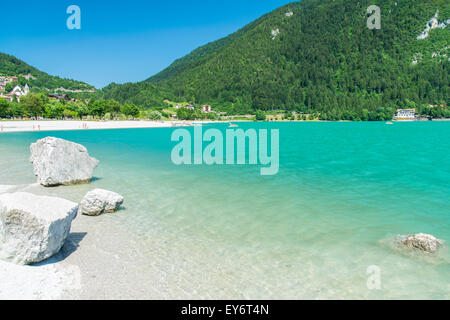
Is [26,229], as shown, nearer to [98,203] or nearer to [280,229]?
[98,203]

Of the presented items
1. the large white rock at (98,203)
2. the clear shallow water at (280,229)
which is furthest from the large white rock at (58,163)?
the large white rock at (98,203)

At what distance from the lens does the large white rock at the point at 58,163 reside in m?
18.1

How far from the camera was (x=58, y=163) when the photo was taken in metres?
18.6

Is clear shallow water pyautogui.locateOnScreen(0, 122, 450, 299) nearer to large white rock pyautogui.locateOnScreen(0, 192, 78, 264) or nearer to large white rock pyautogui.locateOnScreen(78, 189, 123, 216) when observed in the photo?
large white rock pyautogui.locateOnScreen(78, 189, 123, 216)

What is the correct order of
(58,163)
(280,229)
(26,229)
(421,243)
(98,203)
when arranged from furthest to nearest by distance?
(58,163) < (98,203) < (280,229) < (421,243) < (26,229)

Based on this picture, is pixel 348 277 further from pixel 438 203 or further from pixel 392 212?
pixel 438 203

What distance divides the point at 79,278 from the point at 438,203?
1910cm

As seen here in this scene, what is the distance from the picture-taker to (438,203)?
55.1 feet

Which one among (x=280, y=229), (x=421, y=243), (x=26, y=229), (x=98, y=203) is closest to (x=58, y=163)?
(x=98, y=203)

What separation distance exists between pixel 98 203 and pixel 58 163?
7.75 metres

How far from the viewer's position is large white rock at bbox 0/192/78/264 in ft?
24.6

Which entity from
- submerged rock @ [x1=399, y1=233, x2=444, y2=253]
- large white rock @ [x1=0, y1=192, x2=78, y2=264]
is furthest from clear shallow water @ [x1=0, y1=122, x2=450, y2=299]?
large white rock @ [x1=0, y1=192, x2=78, y2=264]
